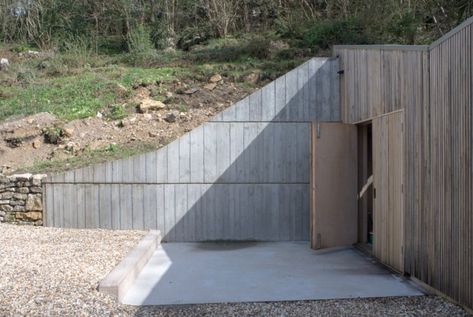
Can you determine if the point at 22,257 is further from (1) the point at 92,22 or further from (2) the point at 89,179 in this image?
(1) the point at 92,22

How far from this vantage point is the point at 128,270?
684cm

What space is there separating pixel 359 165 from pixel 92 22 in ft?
37.9

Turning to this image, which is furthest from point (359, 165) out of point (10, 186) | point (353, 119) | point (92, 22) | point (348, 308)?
point (92, 22)

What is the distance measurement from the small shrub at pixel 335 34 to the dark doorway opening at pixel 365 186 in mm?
4534

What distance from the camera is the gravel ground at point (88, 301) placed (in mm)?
5578

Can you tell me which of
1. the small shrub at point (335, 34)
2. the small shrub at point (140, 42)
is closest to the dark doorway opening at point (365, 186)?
the small shrub at point (335, 34)

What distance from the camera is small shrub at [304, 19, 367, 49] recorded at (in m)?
13.7

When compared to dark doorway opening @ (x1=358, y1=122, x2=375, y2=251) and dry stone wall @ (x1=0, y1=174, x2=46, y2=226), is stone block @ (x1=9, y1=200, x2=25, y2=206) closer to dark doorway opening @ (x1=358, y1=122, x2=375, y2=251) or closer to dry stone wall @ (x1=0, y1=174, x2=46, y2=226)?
dry stone wall @ (x1=0, y1=174, x2=46, y2=226)

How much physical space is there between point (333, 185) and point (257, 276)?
2628 mm

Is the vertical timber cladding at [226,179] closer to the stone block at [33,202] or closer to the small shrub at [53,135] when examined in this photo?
the stone block at [33,202]

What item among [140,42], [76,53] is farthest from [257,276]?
[76,53]

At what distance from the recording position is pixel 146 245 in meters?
8.67

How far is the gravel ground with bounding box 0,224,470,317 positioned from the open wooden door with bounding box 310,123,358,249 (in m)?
3.18

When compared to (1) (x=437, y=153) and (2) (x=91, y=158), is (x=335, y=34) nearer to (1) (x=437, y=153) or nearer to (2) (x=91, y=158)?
(2) (x=91, y=158)
